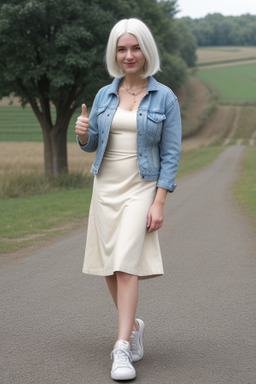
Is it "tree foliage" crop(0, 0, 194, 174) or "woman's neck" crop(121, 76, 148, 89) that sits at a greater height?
"woman's neck" crop(121, 76, 148, 89)

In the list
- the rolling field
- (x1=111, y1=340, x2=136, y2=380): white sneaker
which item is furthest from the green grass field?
(x1=111, y1=340, x2=136, y2=380): white sneaker

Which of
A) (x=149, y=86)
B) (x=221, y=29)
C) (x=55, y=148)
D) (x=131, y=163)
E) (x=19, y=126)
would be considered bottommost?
(x=221, y=29)

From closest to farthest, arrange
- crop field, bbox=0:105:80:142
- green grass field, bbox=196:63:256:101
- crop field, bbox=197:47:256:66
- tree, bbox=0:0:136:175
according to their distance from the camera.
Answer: tree, bbox=0:0:136:175 < crop field, bbox=0:105:80:142 < green grass field, bbox=196:63:256:101 < crop field, bbox=197:47:256:66

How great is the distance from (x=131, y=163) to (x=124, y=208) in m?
0.28

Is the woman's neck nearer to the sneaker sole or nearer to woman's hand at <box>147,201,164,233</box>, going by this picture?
woman's hand at <box>147,201,164,233</box>

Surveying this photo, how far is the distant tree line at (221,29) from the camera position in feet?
456

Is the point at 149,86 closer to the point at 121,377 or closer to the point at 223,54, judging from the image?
the point at 121,377


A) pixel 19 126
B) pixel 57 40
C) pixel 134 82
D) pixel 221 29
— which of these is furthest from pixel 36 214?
pixel 221 29

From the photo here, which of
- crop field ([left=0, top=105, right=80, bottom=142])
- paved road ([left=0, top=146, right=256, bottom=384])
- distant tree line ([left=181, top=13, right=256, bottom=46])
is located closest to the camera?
paved road ([left=0, top=146, right=256, bottom=384])

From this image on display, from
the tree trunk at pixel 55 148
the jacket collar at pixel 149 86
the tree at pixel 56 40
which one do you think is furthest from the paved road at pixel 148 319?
the tree trunk at pixel 55 148

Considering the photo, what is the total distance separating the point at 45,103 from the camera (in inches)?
955

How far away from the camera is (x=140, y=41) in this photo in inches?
158

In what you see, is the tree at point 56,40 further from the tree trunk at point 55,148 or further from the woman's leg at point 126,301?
the woman's leg at point 126,301

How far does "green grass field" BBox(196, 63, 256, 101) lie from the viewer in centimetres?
8899
